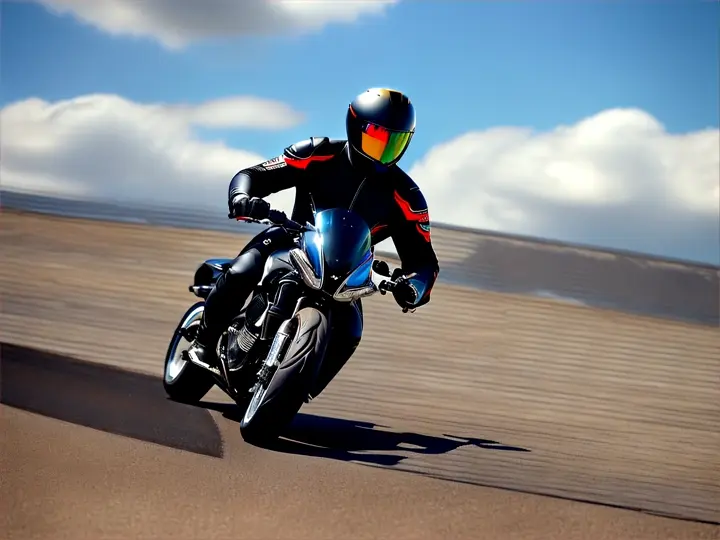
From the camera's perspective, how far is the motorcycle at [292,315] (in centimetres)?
622

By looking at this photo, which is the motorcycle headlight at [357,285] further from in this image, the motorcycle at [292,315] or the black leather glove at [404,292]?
the black leather glove at [404,292]

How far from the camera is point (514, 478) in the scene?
6.53 m

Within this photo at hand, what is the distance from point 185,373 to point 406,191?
186 centimetres

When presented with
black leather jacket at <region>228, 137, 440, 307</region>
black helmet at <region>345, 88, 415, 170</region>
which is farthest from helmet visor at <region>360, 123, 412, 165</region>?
black leather jacket at <region>228, 137, 440, 307</region>

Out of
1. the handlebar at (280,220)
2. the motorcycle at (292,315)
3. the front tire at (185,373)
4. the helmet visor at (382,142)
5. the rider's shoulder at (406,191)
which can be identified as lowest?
the front tire at (185,373)

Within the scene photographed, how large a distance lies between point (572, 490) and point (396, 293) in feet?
4.93

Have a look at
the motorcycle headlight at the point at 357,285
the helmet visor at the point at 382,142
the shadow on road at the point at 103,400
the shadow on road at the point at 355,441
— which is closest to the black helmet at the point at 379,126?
the helmet visor at the point at 382,142

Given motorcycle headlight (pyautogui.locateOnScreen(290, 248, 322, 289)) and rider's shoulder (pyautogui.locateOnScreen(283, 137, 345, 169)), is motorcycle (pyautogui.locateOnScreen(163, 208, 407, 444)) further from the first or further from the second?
rider's shoulder (pyautogui.locateOnScreen(283, 137, 345, 169))

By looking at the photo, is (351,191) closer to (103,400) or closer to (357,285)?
(357,285)

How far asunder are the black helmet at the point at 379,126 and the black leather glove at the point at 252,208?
0.72 meters

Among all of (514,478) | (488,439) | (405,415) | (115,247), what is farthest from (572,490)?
(115,247)

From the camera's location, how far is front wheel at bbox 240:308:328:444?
618 centimetres

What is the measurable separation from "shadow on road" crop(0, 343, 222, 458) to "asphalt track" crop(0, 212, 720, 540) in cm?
3

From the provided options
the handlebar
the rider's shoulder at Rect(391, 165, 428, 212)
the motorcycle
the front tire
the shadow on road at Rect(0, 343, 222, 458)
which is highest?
the rider's shoulder at Rect(391, 165, 428, 212)
